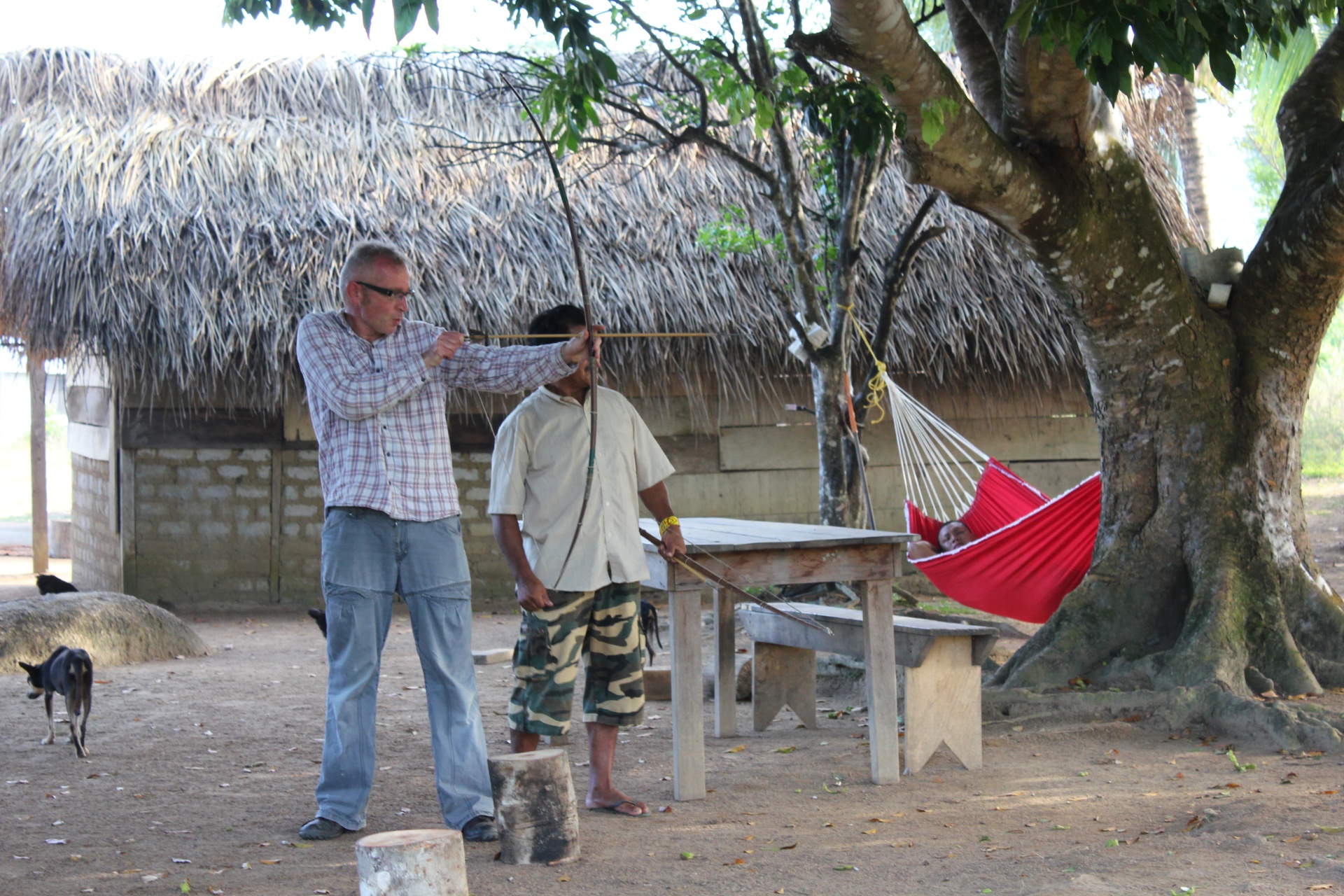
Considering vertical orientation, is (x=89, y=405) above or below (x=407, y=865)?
above

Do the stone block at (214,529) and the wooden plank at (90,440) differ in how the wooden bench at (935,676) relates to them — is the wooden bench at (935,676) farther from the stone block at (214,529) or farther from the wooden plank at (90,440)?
the wooden plank at (90,440)

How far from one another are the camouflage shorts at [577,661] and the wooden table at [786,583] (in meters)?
0.14

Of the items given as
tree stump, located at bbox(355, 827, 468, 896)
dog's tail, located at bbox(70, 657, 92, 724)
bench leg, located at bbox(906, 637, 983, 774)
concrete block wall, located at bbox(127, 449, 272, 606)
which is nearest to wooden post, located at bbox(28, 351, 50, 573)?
concrete block wall, located at bbox(127, 449, 272, 606)

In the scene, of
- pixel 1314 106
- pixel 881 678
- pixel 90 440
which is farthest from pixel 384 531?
pixel 90 440

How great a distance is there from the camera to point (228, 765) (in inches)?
141

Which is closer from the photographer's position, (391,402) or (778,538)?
(391,402)

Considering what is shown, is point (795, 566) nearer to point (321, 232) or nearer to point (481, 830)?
point (481, 830)

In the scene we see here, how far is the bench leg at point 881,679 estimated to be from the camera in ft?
10.4

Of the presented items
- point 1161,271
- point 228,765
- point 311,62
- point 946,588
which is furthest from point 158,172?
point 1161,271

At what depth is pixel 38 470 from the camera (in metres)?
10.0

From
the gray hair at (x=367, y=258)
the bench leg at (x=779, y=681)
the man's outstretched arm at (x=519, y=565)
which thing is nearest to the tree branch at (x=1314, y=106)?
the bench leg at (x=779, y=681)

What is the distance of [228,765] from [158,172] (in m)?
5.08

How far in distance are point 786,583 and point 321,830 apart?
131 cm

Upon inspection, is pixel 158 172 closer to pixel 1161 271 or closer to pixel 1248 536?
pixel 1161 271
